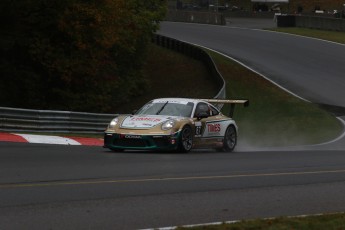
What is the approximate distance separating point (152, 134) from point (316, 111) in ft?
53.9

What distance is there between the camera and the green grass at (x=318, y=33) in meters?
59.9

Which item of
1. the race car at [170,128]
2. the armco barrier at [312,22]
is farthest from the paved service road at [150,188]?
the armco barrier at [312,22]

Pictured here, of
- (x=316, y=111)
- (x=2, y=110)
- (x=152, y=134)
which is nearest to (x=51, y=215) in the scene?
(x=152, y=134)

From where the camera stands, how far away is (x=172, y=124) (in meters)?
18.1

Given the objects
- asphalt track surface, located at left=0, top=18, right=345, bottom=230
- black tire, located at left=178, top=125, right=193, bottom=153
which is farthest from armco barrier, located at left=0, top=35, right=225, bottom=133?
black tire, located at left=178, top=125, right=193, bottom=153

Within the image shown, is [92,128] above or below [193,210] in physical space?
below

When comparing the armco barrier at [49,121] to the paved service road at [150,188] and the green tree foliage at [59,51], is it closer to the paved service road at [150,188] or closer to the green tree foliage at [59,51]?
the paved service road at [150,188]

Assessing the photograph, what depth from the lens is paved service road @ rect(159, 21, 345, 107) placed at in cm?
3934

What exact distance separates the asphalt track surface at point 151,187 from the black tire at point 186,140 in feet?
1.25

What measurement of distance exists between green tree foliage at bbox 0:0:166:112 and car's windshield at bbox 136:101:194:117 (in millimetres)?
16185

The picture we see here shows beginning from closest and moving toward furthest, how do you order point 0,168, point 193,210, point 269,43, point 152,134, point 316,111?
point 193,210 < point 0,168 < point 152,134 < point 316,111 < point 269,43

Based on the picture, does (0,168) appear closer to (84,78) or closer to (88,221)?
(88,221)

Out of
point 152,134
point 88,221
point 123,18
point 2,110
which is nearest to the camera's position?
point 88,221

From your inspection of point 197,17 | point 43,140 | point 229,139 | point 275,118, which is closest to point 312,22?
point 197,17
